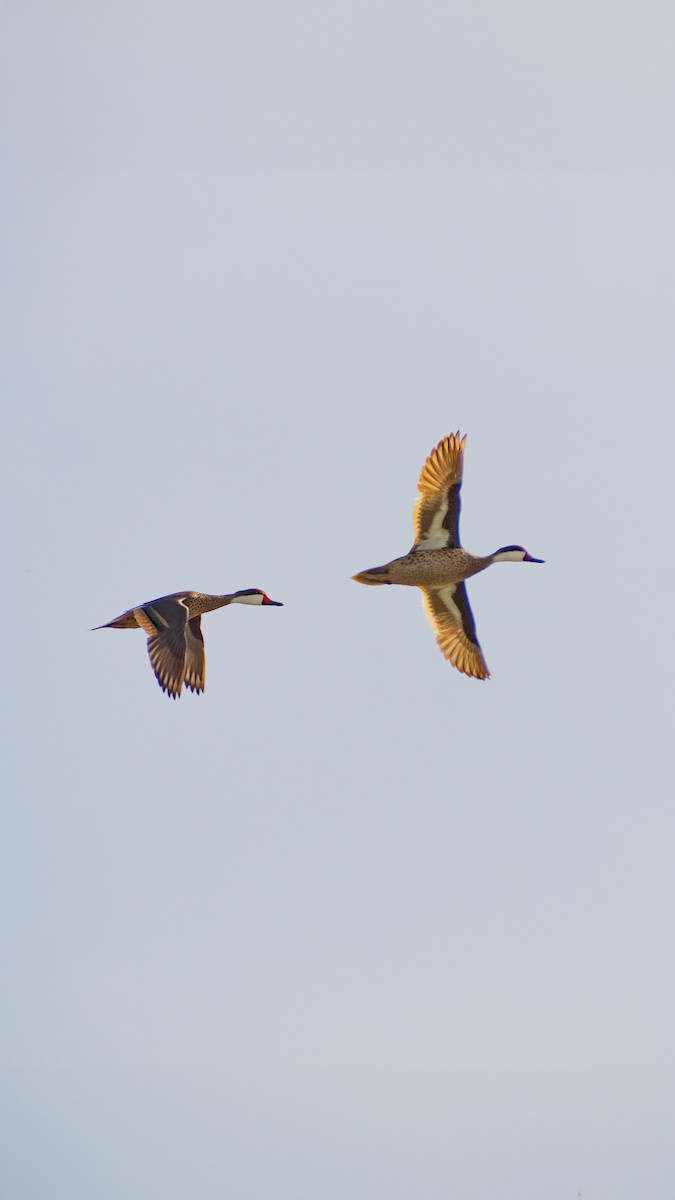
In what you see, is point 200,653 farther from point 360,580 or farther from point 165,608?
point 360,580

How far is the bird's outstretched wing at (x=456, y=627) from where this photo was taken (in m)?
23.8

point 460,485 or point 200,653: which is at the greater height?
point 460,485

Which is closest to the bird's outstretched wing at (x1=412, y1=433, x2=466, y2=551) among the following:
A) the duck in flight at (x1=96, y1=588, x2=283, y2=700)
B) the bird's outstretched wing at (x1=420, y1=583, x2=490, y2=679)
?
the bird's outstretched wing at (x1=420, y1=583, x2=490, y2=679)

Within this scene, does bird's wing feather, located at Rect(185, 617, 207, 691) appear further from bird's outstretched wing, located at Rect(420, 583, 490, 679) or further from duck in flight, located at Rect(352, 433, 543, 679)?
bird's outstretched wing, located at Rect(420, 583, 490, 679)

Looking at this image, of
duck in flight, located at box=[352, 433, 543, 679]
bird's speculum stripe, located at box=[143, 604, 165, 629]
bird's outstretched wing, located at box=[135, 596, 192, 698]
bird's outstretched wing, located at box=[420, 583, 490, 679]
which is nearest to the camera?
bird's outstretched wing, located at box=[135, 596, 192, 698]

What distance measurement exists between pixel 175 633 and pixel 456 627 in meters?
4.01

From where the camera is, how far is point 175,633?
855 inches

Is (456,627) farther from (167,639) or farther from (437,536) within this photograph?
(167,639)

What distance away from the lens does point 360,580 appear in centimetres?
2200

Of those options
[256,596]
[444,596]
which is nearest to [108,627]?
[256,596]

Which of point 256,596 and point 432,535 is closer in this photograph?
point 432,535

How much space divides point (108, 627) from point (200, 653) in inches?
44.8

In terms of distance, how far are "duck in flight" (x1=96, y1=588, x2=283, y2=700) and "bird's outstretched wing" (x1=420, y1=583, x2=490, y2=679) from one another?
8.33 ft

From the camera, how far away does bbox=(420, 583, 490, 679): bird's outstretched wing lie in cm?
2384
